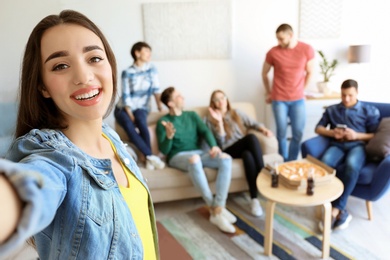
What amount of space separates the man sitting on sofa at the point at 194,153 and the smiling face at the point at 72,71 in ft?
6.20

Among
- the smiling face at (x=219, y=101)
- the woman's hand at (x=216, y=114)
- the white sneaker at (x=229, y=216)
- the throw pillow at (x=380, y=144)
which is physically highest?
the smiling face at (x=219, y=101)

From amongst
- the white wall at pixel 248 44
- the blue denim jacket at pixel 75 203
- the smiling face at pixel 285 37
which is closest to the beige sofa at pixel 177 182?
the smiling face at pixel 285 37

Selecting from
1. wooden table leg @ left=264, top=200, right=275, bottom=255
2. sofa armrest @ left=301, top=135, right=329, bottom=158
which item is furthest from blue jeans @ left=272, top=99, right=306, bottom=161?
wooden table leg @ left=264, top=200, right=275, bottom=255

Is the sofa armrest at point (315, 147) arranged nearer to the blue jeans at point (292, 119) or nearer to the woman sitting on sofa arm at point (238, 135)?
the woman sitting on sofa arm at point (238, 135)

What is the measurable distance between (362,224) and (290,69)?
1.67 metres

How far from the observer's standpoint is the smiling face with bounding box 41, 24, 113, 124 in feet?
2.27

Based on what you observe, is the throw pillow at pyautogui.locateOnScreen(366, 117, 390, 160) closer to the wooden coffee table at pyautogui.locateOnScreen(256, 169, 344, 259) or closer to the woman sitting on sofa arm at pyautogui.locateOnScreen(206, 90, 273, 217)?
the wooden coffee table at pyautogui.locateOnScreen(256, 169, 344, 259)

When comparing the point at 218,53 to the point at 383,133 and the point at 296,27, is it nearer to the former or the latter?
the point at 296,27

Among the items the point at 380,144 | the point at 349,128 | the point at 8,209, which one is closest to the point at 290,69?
the point at 349,128

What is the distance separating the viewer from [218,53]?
3910 millimetres

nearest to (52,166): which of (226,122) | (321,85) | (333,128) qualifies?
(226,122)

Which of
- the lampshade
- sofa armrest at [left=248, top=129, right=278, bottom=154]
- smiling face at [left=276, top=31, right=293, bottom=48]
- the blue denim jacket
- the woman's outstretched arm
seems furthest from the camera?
the lampshade

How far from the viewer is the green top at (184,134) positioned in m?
2.85

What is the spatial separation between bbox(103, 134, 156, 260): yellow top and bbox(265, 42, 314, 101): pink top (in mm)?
2790
